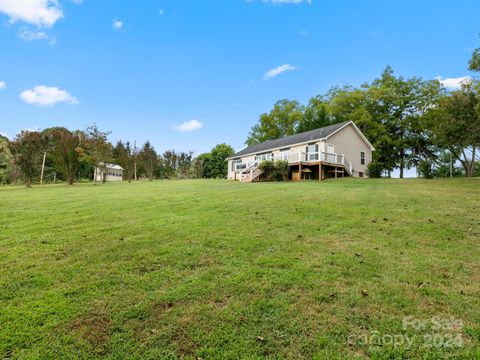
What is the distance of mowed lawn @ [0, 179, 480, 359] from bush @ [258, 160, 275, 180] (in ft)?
53.2

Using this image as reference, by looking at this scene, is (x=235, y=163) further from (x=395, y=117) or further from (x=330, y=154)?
(x=395, y=117)

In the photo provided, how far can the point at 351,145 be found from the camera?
24.8m

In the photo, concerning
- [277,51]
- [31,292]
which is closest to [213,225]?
[31,292]

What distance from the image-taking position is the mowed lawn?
2.31 metres

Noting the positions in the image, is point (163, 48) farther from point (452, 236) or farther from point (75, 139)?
point (452, 236)

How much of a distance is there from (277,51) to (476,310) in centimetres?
2421

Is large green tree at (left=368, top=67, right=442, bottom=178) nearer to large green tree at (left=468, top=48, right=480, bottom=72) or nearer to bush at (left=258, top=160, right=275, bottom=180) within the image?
large green tree at (left=468, top=48, right=480, bottom=72)

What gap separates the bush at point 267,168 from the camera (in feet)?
72.4

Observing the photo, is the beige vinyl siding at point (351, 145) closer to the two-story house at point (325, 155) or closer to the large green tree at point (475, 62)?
the two-story house at point (325, 155)

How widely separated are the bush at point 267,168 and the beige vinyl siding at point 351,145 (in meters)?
5.54

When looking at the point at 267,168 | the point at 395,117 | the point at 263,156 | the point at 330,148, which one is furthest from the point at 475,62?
the point at 395,117

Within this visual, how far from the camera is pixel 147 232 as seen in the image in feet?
17.2

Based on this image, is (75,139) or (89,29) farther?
(75,139)

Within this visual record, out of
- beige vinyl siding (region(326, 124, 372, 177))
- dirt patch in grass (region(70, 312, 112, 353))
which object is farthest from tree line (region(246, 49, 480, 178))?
dirt patch in grass (region(70, 312, 112, 353))
